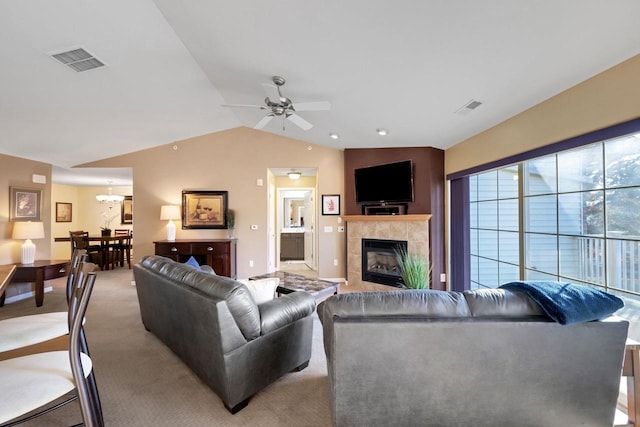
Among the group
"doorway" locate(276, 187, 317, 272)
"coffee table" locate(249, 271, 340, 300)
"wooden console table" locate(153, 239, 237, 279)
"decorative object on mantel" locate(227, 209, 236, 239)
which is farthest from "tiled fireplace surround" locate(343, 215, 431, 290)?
"wooden console table" locate(153, 239, 237, 279)

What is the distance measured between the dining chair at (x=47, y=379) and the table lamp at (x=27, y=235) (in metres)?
4.12

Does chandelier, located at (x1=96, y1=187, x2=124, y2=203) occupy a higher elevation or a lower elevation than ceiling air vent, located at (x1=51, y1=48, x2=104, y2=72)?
lower

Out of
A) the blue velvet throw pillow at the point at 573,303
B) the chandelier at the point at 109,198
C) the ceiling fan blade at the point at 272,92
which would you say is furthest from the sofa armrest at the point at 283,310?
the chandelier at the point at 109,198

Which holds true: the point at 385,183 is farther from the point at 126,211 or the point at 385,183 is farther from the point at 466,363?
the point at 126,211

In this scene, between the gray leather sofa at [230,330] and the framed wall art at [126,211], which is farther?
the framed wall art at [126,211]

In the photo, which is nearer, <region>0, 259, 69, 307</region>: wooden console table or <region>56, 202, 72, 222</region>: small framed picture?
<region>0, 259, 69, 307</region>: wooden console table

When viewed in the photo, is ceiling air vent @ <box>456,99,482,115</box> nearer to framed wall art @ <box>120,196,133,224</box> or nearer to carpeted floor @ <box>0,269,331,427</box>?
carpeted floor @ <box>0,269,331,427</box>

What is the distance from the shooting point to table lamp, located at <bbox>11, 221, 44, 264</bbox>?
4176mm

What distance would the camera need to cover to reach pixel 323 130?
4.54 meters

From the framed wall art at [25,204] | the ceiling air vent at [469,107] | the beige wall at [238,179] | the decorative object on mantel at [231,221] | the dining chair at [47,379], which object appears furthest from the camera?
the beige wall at [238,179]

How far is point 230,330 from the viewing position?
1.71m

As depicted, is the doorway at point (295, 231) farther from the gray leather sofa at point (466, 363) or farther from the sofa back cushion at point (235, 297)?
the gray leather sofa at point (466, 363)

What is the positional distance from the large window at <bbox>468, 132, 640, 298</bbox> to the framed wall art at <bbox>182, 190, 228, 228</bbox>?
4.52 meters

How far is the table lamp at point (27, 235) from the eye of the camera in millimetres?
4176
